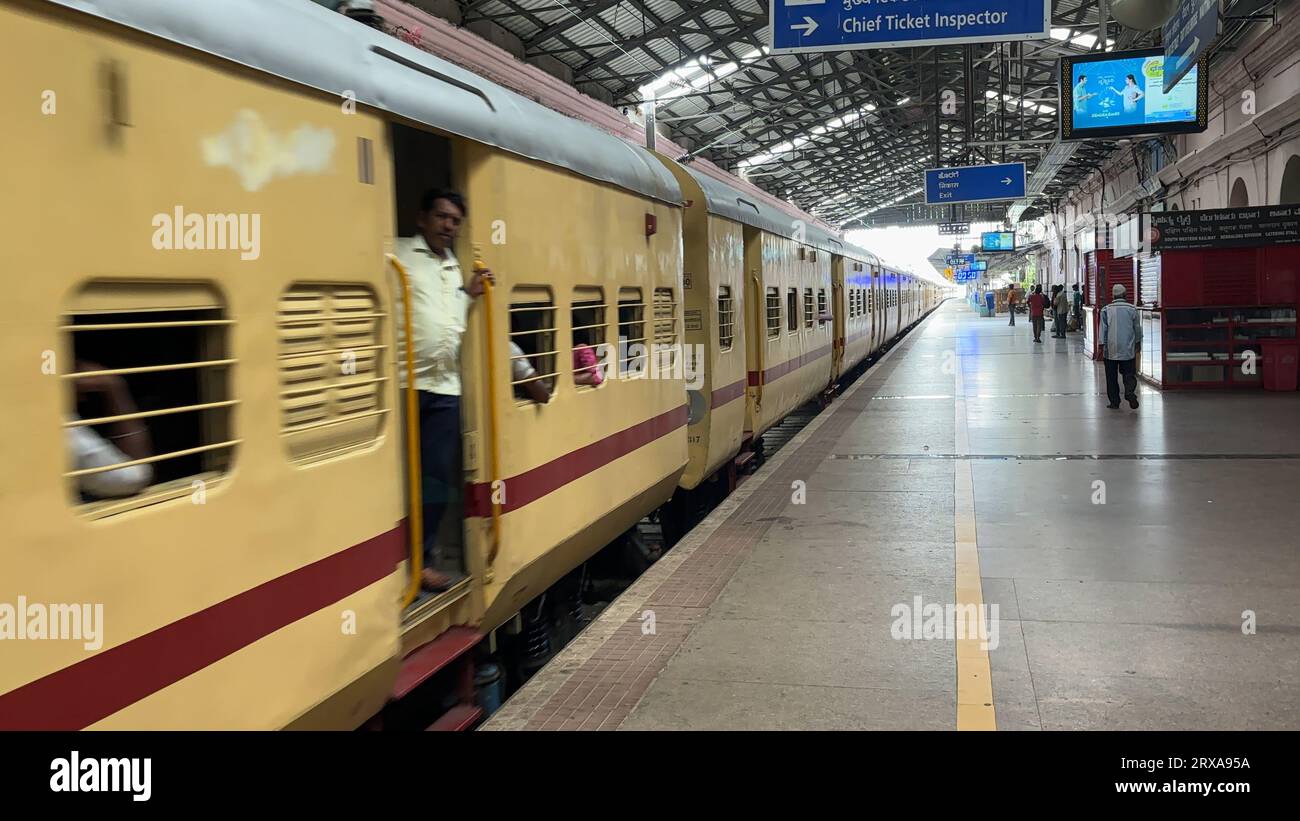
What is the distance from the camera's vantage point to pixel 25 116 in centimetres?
219

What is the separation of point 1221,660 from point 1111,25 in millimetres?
24906

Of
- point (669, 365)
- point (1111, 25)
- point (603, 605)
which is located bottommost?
point (603, 605)

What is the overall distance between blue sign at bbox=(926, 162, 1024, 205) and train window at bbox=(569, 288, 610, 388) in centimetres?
1758

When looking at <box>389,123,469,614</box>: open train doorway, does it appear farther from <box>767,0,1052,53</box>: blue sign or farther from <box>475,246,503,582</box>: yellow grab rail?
<box>767,0,1052,53</box>: blue sign

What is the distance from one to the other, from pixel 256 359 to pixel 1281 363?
16269 mm

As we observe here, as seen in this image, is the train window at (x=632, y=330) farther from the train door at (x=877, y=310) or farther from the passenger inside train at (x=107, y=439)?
the train door at (x=877, y=310)

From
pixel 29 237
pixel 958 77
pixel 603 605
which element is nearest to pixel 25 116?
pixel 29 237

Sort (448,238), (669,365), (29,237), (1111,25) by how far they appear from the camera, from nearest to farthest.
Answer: (29,237) → (448,238) → (669,365) → (1111,25)

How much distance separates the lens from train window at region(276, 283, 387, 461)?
3.11 metres

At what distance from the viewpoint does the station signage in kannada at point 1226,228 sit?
15.5m

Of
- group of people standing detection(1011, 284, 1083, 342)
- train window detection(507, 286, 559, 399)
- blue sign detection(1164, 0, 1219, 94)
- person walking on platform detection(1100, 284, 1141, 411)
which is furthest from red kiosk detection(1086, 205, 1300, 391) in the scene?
group of people standing detection(1011, 284, 1083, 342)

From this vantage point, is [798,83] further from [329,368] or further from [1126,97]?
[329,368]

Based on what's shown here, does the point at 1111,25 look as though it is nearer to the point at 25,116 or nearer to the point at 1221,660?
the point at 1221,660

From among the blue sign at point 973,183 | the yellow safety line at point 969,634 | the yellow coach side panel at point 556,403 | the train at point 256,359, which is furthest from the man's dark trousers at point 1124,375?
the train at point 256,359
